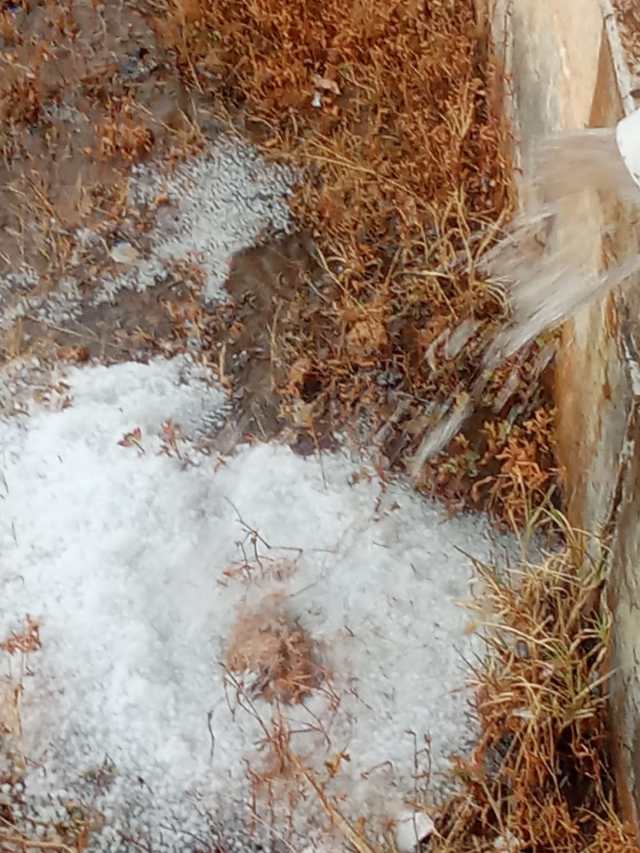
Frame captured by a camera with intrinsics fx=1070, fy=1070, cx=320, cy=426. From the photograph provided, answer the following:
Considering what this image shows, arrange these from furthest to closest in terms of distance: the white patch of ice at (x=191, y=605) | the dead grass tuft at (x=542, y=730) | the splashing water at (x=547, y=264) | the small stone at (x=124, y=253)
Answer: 1. the small stone at (x=124, y=253)
2. the white patch of ice at (x=191, y=605)
3. the dead grass tuft at (x=542, y=730)
4. the splashing water at (x=547, y=264)

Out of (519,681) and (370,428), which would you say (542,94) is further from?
(519,681)

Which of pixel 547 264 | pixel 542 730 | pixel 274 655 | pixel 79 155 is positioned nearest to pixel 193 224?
pixel 79 155

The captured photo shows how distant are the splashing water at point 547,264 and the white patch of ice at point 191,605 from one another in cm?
27

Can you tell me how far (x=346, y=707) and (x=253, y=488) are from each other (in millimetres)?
548

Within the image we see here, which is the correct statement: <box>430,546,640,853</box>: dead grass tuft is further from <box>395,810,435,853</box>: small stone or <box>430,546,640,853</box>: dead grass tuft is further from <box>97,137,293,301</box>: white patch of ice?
<box>97,137,293,301</box>: white patch of ice

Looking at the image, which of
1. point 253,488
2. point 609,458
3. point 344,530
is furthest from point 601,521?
point 253,488

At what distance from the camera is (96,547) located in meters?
2.34

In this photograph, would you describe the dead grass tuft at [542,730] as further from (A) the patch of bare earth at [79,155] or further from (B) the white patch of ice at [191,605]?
(A) the patch of bare earth at [79,155]

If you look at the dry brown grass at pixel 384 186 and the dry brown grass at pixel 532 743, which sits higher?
the dry brown grass at pixel 384 186

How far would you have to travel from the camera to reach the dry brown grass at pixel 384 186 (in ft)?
8.19

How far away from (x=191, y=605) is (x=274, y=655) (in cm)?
22

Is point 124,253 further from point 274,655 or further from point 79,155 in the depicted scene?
point 274,655

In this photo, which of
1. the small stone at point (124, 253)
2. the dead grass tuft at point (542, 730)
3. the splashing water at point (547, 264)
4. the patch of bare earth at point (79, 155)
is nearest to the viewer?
the splashing water at point (547, 264)

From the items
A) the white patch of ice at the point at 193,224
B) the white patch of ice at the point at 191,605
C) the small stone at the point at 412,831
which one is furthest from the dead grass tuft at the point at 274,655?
the white patch of ice at the point at 193,224
